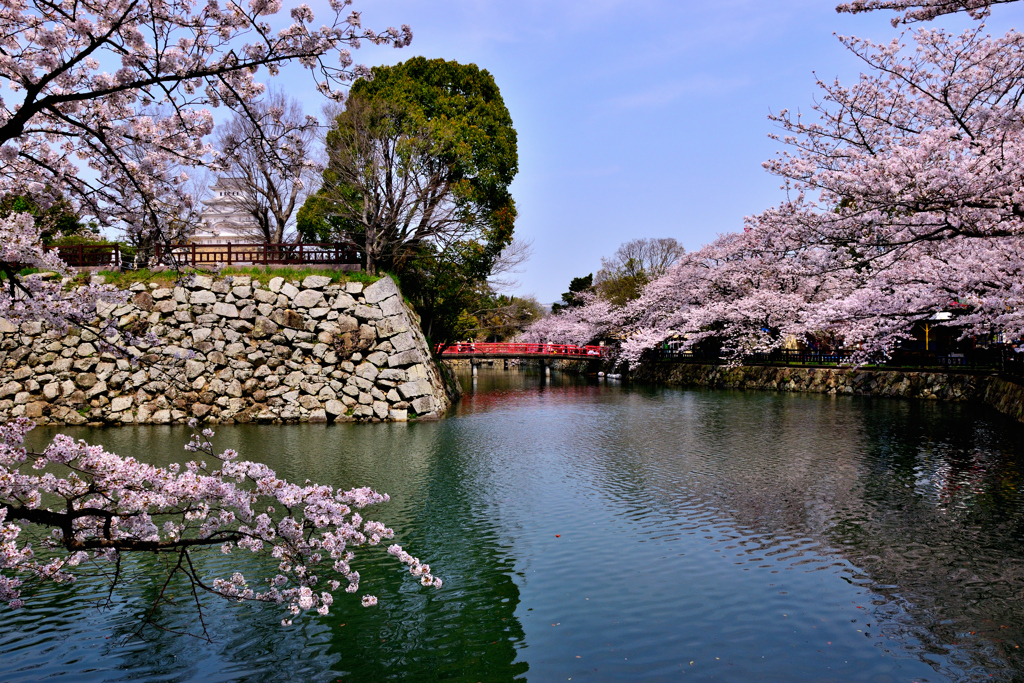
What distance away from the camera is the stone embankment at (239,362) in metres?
16.8

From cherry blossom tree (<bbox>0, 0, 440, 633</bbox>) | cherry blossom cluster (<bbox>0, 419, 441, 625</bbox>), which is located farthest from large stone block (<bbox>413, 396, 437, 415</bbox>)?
cherry blossom cluster (<bbox>0, 419, 441, 625</bbox>)

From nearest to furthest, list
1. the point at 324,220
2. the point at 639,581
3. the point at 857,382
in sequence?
the point at 639,581, the point at 324,220, the point at 857,382

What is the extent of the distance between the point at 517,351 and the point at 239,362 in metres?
21.3

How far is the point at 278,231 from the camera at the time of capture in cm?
2278

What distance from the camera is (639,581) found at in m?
6.18

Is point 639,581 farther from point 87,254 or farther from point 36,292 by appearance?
point 87,254

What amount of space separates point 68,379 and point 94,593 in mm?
13410

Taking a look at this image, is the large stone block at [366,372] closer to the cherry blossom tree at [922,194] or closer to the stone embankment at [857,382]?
the cherry blossom tree at [922,194]

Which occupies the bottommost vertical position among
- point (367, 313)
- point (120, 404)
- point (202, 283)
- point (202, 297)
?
point (120, 404)

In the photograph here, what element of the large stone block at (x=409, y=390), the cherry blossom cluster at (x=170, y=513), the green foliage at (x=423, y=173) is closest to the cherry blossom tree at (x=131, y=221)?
the cherry blossom cluster at (x=170, y=513)

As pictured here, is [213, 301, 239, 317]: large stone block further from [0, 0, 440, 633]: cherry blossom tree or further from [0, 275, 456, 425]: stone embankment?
[0, 0, 440, 633]: cherry blossom tree

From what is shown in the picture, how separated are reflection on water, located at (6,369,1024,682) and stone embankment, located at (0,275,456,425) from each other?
4.54m

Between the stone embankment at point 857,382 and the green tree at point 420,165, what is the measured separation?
1276cm

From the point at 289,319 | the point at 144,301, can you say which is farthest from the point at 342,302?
the point at 144,301
